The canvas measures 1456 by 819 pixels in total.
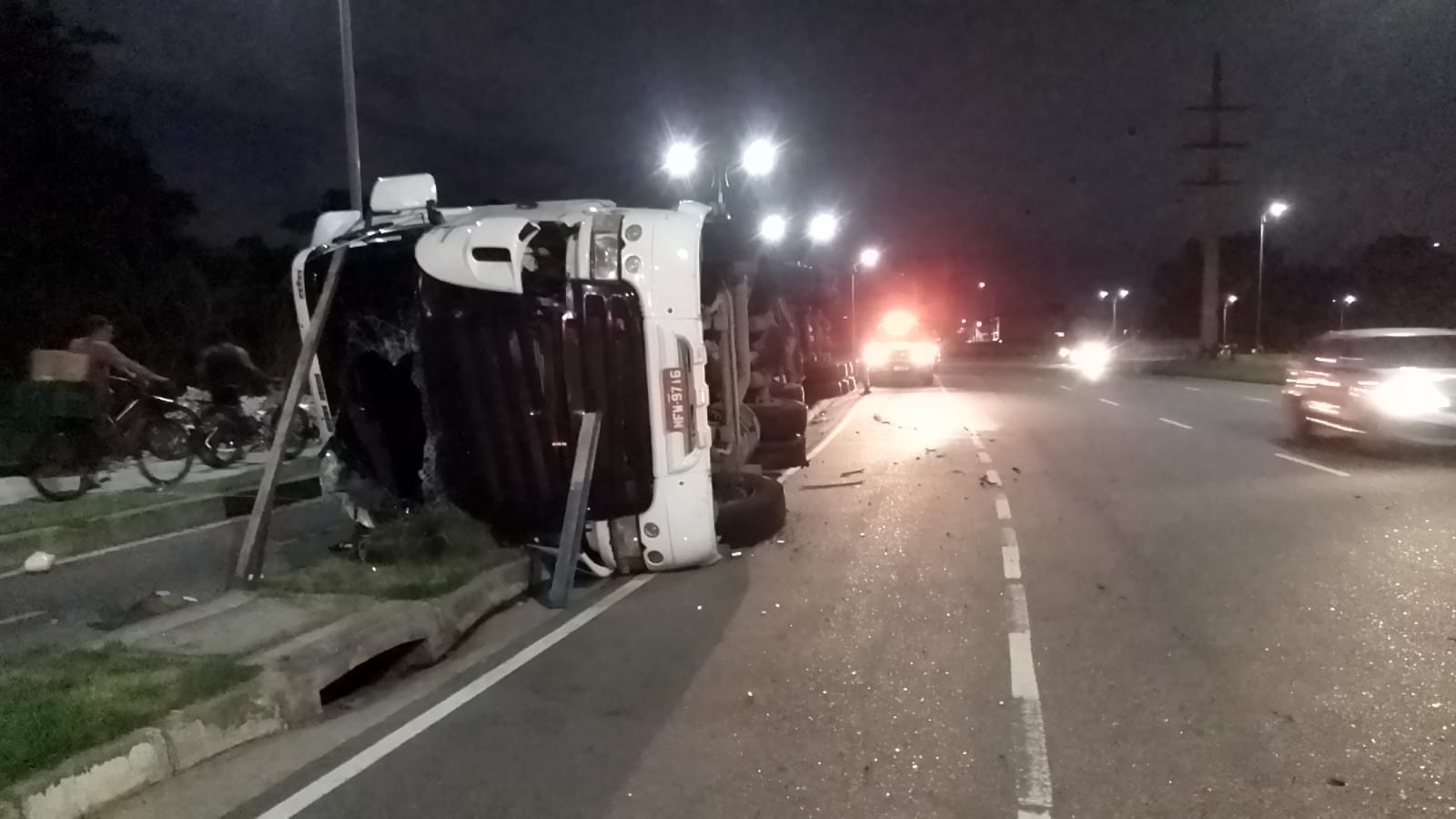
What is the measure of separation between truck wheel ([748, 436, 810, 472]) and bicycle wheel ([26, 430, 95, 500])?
797 centimetres

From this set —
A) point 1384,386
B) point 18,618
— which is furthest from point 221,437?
point 1384,386

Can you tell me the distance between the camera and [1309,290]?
106 meters

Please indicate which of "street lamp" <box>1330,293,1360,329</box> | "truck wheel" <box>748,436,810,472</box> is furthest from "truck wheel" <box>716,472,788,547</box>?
"street lamp" <box>1330,293,1360,329</box>

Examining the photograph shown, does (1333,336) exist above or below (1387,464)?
above

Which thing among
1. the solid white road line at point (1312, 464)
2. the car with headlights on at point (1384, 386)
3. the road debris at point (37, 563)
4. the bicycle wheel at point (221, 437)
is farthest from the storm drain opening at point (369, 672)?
the car with headlights on at point (1384, 386)

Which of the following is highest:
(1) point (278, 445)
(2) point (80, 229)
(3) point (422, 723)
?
(2) point (80, 229)

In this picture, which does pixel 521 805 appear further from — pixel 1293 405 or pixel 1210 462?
pixel 1293 405

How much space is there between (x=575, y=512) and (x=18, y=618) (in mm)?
4035

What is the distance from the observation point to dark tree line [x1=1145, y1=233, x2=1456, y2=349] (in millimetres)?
78188

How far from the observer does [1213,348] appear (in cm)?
5441

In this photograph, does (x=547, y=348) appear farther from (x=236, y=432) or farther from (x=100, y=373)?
(x=236, y=432)

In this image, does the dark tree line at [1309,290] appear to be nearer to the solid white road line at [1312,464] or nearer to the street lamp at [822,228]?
the street lamp at [822,228]

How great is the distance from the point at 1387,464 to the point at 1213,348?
42.5m

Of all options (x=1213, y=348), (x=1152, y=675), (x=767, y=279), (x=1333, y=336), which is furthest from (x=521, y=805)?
(x=1213, y=348)
